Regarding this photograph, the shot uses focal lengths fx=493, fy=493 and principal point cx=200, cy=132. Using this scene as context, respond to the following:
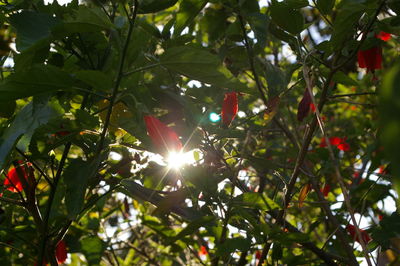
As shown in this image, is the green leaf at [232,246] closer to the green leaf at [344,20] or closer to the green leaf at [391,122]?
the green leaf at [344,20]

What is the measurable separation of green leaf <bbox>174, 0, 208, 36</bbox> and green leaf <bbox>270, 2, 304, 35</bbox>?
0.16 metres

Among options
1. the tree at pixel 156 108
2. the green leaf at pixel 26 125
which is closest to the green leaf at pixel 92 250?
the tree at pixel 156 108

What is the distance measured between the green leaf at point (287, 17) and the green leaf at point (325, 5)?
0.15 ft

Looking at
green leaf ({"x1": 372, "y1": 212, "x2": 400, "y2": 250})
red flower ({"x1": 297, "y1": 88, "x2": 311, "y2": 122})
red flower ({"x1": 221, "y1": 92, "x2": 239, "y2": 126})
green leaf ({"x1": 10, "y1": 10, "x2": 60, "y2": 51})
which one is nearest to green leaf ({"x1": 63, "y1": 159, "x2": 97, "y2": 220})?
green leaf ({"x1": 10, "y1": 10, "x2": 60, "y2": 51})

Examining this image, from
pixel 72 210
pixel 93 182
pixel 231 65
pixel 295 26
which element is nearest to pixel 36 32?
pixel 72 210

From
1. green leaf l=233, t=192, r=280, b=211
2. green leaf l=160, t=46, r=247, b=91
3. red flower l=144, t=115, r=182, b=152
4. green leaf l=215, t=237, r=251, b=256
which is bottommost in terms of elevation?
green leaf l=215, t=237, r=251, b=256

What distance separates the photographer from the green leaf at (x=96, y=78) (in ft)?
2.68

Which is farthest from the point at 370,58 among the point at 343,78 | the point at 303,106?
the point at 303,106

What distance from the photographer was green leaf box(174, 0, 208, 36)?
40.3 inches

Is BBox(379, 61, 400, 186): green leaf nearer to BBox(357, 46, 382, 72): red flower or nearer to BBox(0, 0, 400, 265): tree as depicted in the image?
BBox(0, 0, 400, 265): tree

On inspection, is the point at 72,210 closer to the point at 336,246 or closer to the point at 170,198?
the point at 170,198

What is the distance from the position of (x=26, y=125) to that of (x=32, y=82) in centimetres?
12

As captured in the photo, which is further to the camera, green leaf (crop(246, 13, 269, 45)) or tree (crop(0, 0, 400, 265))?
green leaf (crop(246, 13, 269, 45))

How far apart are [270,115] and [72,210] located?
59cm
